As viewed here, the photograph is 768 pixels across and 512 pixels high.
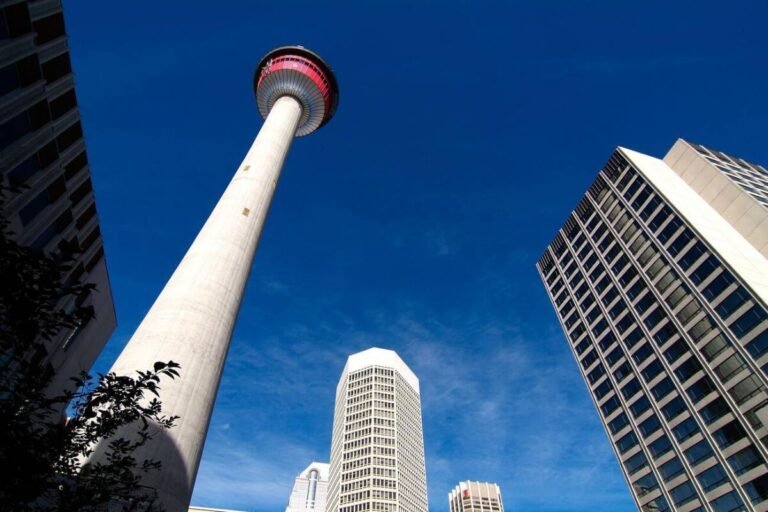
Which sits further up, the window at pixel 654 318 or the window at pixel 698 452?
the window at pixel 654 318

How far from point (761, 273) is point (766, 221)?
8.58m

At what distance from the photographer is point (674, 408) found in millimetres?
52000

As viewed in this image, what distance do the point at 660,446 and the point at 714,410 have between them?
8.40m

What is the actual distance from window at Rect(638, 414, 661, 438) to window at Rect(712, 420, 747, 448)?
7.60 meters

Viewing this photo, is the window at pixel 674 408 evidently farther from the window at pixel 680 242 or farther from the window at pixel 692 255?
the window at pixel 680 242

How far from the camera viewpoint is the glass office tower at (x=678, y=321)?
147 ft

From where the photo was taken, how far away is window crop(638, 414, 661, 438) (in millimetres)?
53781

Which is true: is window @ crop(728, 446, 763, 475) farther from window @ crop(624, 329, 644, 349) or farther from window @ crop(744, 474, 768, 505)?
window @ crop(624, 329, 644, 349)

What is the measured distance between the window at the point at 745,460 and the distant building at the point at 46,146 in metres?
56.4

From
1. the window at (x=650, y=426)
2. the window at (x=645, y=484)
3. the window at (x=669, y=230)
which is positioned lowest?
the window at (x=645, y=484)

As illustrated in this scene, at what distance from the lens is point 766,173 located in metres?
72.1

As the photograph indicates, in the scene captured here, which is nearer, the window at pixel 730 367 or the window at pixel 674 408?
the window at pixel 730 367

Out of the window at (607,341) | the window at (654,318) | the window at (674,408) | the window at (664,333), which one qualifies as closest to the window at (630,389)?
the window at (674,408)

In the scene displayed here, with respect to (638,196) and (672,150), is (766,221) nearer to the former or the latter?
(638,196)
